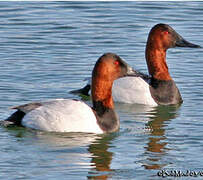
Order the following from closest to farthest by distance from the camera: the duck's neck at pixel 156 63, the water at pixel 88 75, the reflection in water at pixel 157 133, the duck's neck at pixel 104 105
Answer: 1. the water at pixel 88 75
2. the reflection in water at pixel 157 133
3. the duck's neck at pixel 104 105
4. the duck's neck at pixel 156 63

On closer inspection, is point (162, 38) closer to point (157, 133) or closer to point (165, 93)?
point (165, 93)

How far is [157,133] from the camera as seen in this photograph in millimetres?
10883

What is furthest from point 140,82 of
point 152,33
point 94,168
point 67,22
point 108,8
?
point 108,8

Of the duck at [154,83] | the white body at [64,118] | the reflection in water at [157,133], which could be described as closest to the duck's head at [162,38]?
the duck at [154,83]

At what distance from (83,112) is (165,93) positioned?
2.91 metres

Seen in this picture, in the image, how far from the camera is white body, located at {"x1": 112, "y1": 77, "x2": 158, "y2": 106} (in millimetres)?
12766

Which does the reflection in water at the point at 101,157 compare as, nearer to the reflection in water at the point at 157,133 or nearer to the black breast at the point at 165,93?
the reflection in water at the point at 157,133

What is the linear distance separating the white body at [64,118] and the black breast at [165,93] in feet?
8.58

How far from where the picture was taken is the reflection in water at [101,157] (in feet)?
28.9

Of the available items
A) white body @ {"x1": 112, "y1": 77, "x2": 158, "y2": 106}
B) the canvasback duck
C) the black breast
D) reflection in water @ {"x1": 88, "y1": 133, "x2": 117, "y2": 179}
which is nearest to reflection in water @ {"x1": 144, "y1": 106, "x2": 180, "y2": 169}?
the black breast

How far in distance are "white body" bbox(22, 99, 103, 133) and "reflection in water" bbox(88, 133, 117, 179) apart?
0.26m

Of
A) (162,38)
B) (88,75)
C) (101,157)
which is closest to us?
(101,157)

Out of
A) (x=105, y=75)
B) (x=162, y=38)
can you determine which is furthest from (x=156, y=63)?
(x=105, y=75)

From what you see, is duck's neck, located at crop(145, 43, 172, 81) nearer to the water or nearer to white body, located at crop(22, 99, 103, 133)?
the water
